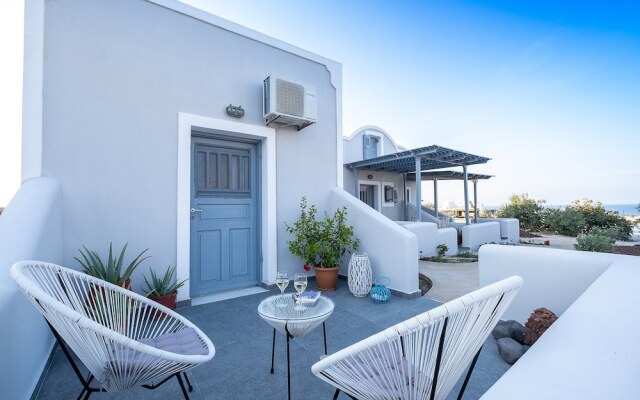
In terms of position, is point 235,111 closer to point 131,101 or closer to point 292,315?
point 131,101

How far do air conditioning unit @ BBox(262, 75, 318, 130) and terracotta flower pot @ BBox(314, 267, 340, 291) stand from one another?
2.44 meters

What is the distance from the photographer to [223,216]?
4.21 metres

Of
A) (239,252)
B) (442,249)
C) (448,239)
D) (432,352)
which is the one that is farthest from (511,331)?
(448,239)

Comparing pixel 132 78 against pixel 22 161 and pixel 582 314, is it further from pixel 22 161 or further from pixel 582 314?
pixel 582 314

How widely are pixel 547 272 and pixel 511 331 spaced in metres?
0.69

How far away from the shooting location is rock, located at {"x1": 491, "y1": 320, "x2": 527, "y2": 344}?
98.5 inches

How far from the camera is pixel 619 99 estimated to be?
947cm

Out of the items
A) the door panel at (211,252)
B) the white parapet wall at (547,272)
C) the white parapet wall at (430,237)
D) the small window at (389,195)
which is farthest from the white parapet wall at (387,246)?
the small window at (389,195)

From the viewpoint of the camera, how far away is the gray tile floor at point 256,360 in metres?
1.89

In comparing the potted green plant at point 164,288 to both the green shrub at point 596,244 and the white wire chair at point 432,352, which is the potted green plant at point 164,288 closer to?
the white wire chair at point 432,352

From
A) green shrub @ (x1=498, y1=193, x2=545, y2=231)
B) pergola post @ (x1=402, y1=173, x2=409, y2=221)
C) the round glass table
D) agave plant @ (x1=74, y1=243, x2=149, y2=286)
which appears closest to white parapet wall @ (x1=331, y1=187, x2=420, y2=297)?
the round glass table

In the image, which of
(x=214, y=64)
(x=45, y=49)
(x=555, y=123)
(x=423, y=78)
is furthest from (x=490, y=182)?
(x=45, y=49)

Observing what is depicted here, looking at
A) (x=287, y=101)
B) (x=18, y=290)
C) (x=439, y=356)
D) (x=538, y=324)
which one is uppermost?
(x=287, y=101)

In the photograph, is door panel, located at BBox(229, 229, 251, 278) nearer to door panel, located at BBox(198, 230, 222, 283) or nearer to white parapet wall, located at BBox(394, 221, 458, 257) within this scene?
door panel, located at BBox(198, 230, 222, 283)
